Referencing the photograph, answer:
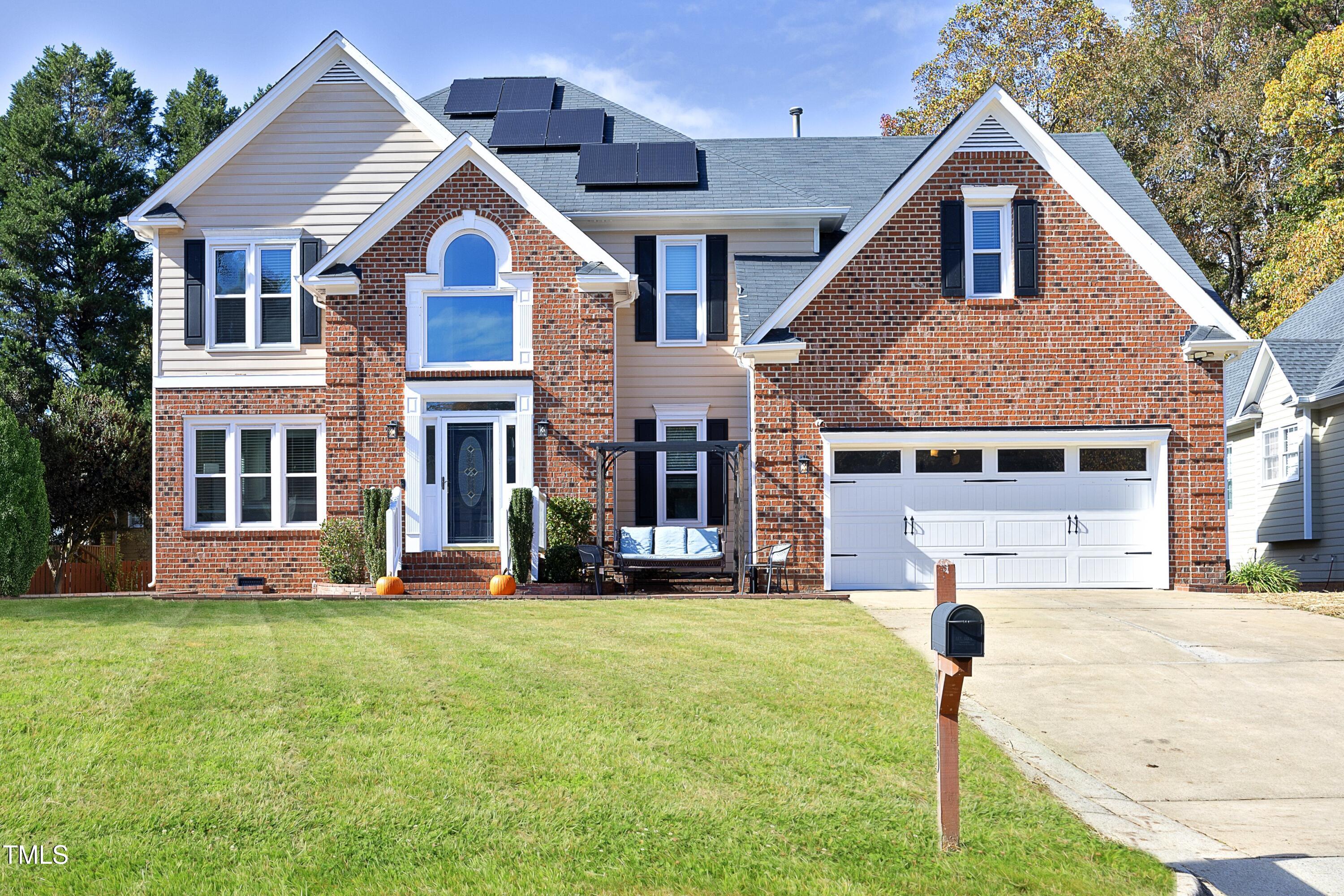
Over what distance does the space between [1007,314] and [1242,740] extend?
10.2 metres

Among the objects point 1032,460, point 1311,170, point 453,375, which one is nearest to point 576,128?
point 453,375

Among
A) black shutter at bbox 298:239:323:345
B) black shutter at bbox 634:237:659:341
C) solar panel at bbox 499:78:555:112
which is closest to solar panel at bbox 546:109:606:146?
solar panel at bbox 499:78:555:112

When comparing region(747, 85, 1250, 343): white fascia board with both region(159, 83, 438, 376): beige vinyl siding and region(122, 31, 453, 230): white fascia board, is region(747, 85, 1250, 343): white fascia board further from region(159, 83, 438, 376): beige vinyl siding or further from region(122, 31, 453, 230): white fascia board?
region(159, 83, 438, 376): beige vinyl siding

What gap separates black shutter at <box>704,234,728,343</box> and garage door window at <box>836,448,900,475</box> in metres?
3.33

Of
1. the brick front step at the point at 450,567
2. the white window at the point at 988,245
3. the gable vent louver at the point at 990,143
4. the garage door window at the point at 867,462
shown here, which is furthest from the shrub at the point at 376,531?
the gable vent louver at the point at 990,143

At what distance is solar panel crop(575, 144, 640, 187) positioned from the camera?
19.9 meters

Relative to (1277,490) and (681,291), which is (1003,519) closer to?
(681,291)

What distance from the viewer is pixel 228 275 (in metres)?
19.6

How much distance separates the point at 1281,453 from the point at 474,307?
16.6 m

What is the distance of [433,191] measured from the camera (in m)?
18.0

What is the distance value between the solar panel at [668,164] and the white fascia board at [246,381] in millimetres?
6527

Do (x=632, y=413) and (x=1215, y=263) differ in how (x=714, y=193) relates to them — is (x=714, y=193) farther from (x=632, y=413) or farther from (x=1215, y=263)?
(x=1215, y=263)

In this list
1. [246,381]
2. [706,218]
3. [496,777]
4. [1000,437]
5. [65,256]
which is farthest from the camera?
[65,256]

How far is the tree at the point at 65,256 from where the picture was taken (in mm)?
30359
